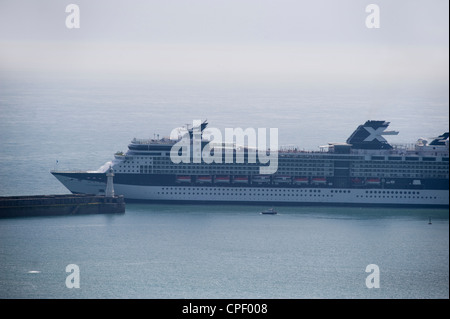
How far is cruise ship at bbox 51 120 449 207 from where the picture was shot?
5016 centimetres

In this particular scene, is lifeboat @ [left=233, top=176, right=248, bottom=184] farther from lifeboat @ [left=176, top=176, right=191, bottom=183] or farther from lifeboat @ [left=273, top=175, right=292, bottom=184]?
lifeboat @ [left=176, top=176, right=191, bottom=183]

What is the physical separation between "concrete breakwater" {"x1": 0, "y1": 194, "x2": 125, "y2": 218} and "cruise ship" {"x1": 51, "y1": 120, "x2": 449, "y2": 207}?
9.75 ft

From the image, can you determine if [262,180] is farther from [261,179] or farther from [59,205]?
[59,205]

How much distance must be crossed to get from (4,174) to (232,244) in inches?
605

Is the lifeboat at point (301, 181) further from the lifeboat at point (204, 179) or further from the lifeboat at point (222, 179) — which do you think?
the lifeboat at point (204, 179)

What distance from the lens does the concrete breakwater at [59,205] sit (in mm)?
44375

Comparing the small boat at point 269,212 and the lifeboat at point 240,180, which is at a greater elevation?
the lifeboat at point 240,180

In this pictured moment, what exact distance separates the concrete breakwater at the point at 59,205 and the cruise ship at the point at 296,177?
9.75 feet

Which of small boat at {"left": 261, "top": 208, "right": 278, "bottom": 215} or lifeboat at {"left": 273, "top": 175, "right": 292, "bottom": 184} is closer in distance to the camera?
small boat at {"left": 261, "top": 208, "right": 278, "bottom": 215}

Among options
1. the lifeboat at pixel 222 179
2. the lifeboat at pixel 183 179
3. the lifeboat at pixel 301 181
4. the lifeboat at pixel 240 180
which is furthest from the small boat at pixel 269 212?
the lifeboat at pixel 183 179

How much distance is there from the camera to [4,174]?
169 feet

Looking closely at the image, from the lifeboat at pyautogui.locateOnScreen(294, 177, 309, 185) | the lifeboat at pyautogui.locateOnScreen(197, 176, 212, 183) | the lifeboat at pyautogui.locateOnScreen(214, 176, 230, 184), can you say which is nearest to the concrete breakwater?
the lifeboat at pyautogui.locateOnScreen(197, 176, 212, 183)

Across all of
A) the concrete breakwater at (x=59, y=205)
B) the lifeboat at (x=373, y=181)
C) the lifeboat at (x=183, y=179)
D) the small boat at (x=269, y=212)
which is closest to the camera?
the concrete breakwater at (x=59, y=205)
